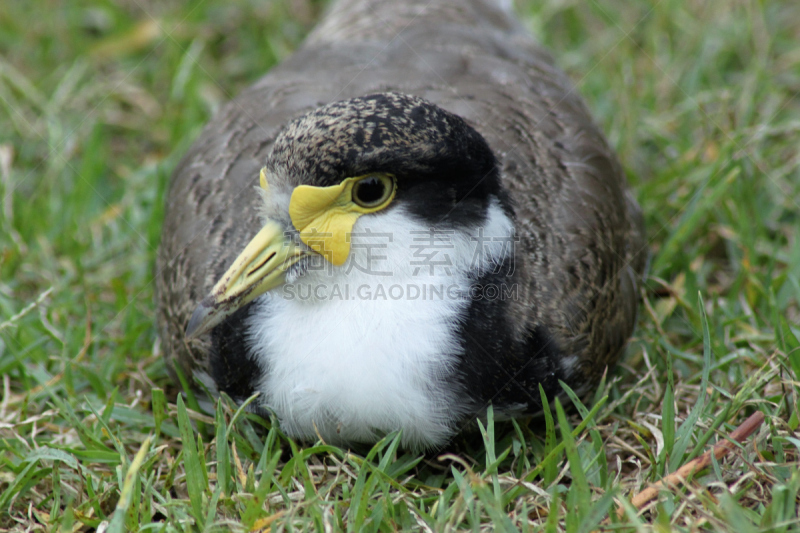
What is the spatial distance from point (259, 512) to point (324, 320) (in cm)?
87

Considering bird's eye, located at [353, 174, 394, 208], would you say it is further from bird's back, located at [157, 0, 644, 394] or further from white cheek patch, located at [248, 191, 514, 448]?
bird's back, located at [157, 0, 644, 394]

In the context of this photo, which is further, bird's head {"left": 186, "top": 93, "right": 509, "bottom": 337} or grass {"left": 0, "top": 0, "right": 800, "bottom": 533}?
grass {"left": 0, "top": 0, "right": 800, "bottom": 533}

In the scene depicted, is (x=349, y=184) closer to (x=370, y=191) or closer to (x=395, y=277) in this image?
(x=370, y=191)

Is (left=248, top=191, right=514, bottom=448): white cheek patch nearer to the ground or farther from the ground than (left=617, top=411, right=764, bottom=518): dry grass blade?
farther from the ground

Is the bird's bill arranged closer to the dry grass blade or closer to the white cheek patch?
the white cheek patch

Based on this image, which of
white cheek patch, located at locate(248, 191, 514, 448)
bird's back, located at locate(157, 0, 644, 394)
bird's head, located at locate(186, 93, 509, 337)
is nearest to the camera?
bird's head, located at locate(186, 93, 509, 337)

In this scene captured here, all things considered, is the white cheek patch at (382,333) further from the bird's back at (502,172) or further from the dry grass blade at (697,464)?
the dry grass blade at (697,464)

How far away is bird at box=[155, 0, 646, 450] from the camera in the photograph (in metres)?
3.51

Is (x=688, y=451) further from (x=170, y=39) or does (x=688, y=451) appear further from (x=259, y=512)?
(x=170, y=39)

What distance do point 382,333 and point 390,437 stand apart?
0.49m

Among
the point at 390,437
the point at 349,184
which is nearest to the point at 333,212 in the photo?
the point at 349,184

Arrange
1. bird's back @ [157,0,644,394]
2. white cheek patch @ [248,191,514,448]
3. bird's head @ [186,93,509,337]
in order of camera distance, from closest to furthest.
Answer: bird's head @ [186,93,509,337]
white cheek patch @ [248,191,514,448]
bird's back @ [157,0,644,394]

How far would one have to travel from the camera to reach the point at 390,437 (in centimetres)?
367

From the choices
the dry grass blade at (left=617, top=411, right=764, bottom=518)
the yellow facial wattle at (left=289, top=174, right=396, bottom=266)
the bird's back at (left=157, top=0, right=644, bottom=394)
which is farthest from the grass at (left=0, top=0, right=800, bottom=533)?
the yellow facial wattle at (left=289, top=174, right=396, bottom=266)
